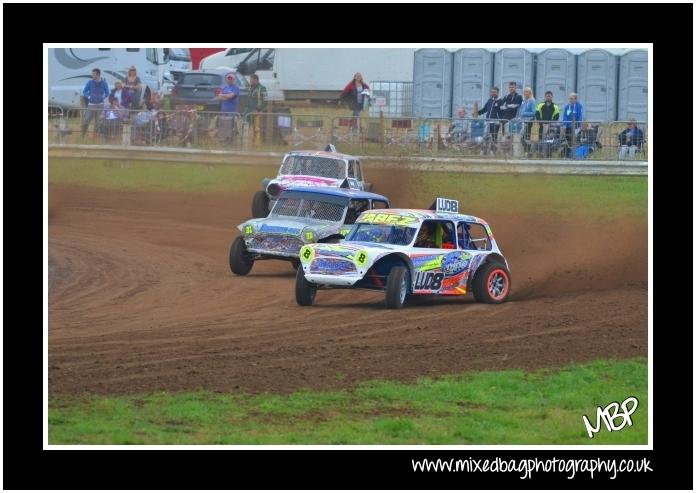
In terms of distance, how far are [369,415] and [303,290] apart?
5447 millimetres

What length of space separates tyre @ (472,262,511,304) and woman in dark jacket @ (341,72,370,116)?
39.5 feet

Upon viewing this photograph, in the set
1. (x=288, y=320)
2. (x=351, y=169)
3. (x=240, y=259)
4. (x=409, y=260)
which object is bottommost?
(x=288, y=320)

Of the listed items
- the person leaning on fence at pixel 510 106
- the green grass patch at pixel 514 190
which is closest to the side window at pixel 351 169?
the green grass patch at pixel 514 190

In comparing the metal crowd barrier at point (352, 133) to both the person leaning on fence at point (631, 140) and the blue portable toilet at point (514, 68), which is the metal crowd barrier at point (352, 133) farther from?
the blue portable toilet at point (514, 68)

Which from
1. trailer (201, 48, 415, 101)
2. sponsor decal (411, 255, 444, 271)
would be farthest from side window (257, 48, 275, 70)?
sponsor decal (411, 255, 444, 271)

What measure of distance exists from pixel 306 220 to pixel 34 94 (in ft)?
19.6

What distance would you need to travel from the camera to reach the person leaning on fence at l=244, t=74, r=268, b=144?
28703 mm

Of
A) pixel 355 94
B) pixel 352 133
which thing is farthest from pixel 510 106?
pixel 355 94

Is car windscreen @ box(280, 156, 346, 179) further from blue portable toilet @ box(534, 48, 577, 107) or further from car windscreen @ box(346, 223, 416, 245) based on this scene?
blue portable toilet @ box(534, 48, 577, 107)

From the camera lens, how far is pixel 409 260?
16734mm

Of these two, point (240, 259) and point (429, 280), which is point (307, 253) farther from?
point (240, 259)

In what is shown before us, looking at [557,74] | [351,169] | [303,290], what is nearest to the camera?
[303,290]

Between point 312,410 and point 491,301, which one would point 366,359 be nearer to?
point 312,410

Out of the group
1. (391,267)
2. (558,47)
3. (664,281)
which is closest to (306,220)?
(391,267)
